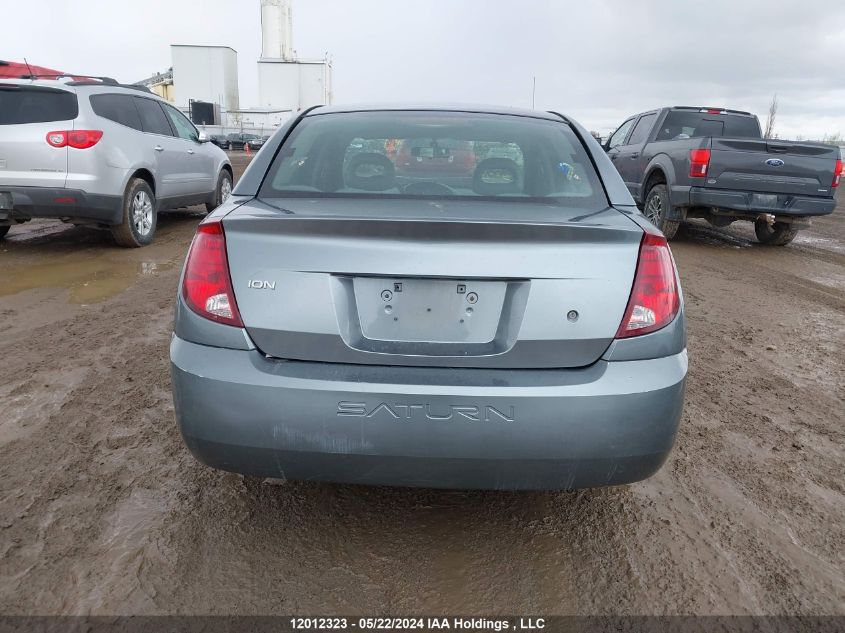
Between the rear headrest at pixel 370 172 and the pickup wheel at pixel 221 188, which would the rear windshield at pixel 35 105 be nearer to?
the pickup wheel at pixel 221 188

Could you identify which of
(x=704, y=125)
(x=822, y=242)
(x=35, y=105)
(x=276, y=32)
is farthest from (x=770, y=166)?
(x=276, y=32)

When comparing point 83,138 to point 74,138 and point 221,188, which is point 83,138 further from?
point 221,188

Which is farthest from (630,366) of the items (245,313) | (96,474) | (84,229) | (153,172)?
(84,229)

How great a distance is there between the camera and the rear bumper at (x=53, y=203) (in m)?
6.37

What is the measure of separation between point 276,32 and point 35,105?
57878mm

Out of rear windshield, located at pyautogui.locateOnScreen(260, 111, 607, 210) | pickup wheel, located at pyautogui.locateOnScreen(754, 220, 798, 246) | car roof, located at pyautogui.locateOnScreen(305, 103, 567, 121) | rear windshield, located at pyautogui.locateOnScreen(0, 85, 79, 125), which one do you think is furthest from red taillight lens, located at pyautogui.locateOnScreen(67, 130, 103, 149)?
pickup wheel, located at pyautogui.locateOnScreen(754, 220, 798, 246)

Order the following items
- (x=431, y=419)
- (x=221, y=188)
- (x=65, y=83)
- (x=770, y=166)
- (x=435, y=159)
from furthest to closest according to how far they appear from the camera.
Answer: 1. (x=221, y=188)
2. (x=770, y=166)
3. (x=65, y=83)
4. (x=435, y=159)
5. (x=431, y=419)

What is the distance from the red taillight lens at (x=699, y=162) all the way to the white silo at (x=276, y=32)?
56788 millimetres

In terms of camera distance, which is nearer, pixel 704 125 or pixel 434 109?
pixel 434 109

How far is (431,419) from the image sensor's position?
6.26ft

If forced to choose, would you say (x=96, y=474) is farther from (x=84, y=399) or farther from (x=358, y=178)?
(x=358, y=178)

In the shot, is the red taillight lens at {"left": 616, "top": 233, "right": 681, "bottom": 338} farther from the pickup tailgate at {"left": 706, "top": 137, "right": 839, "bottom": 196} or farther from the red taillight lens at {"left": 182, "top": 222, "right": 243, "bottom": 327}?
the pickup tailgate at {"left": 706, "top": 137, "right": 839, "bottom": 196}

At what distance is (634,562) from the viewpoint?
2246 millimetres

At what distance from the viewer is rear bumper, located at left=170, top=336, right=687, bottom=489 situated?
191 centimetres
